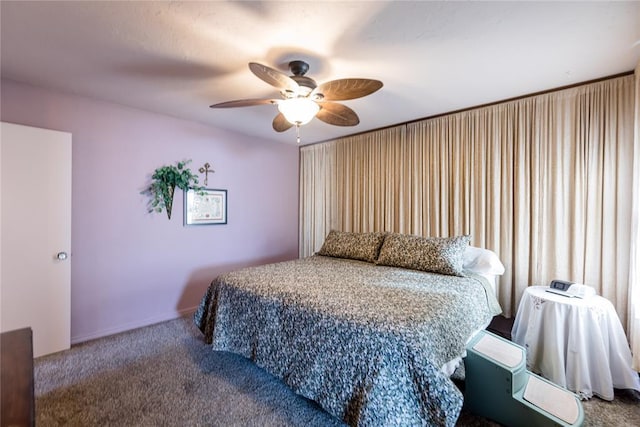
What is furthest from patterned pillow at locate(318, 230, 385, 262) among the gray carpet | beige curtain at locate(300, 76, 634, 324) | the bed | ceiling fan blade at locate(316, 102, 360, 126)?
the gray carpet

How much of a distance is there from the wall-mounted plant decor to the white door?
2.35 feet

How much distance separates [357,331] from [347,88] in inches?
60.8

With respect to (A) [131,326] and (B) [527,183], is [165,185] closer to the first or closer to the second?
(A) [131,326]

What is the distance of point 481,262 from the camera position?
2645 millimetres

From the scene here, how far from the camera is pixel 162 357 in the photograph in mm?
2383

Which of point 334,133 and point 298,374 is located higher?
point 334,133

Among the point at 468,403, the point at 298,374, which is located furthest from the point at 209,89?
the point at 468,403

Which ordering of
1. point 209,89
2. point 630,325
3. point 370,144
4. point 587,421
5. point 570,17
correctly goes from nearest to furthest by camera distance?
point 570,17, point 587,421, point 630,325, point 209,89, point 370,144

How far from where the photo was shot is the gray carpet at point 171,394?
1.68 m

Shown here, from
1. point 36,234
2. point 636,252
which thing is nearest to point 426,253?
point 636,252

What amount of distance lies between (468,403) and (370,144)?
304cm

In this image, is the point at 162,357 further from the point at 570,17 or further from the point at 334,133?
the point at 570,17

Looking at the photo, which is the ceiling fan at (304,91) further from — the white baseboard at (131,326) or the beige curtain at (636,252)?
the white baseboard at (131,326)

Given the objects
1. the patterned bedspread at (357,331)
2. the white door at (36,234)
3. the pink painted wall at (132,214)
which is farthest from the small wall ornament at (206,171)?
the patterned bedspread at (357,331)
